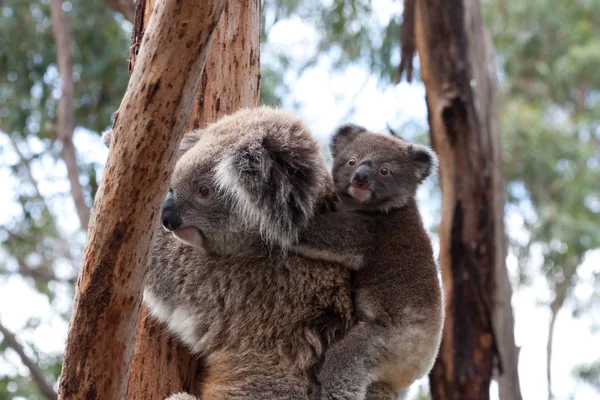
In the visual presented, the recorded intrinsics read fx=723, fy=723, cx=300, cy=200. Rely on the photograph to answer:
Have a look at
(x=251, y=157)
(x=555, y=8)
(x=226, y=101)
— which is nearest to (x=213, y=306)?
(x=251, y=157)

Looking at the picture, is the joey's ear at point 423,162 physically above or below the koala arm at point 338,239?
above

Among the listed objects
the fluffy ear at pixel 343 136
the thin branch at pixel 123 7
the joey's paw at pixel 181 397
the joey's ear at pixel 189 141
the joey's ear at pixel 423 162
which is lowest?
the joey's paw at pixel 181 397

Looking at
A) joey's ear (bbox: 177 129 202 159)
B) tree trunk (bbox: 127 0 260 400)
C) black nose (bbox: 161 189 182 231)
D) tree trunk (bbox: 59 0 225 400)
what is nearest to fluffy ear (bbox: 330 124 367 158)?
tree trunk (bbox: 127 0 260 400)

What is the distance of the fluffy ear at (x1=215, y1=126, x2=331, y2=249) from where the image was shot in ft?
8.49

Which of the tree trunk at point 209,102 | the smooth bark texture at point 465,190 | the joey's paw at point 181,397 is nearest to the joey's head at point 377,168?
the tree trunk at point 209,102

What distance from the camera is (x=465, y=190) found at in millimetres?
6562

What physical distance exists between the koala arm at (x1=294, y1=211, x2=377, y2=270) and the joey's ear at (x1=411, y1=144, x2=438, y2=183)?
72cm

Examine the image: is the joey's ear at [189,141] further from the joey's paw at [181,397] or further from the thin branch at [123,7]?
the thin branch at [123,7]

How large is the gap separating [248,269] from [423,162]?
153cm

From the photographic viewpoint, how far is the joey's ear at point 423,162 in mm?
3898

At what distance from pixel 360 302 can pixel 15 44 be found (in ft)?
28.8

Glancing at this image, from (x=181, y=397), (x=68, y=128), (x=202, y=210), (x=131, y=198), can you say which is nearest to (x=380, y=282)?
(x=202, y=210)

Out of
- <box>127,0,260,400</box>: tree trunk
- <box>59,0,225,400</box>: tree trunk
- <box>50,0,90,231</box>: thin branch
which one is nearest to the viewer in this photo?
<box>59,0,225,400</box>: tree trunk

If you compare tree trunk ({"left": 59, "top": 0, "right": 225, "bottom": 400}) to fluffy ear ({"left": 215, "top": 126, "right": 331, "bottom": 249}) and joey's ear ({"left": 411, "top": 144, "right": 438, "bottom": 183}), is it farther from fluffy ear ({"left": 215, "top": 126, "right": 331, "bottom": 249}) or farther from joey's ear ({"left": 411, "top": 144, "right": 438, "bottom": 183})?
joey's ear ({"left": 411, "top": 144, "right": 438, "bottom": 183})
